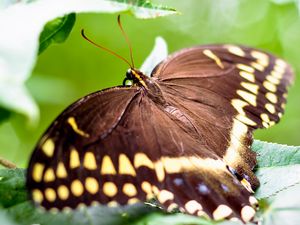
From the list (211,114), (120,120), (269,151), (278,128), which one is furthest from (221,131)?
(278,128)

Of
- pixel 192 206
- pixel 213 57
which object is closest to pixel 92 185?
pixel 192 206

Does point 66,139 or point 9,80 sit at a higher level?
point 9,80

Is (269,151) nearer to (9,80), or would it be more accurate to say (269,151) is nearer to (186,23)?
(9,80)

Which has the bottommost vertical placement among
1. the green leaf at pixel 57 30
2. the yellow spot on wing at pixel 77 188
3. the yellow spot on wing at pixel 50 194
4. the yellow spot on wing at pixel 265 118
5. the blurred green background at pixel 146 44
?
the blurred green background at pixel 146 44

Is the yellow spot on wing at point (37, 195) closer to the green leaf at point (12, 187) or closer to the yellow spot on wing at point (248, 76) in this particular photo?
the green leaf at point (12, 187)

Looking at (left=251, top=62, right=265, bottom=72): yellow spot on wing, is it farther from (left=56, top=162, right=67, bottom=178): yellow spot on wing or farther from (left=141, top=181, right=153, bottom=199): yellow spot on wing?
(left=56, top=162, right=67, bottom=178): yellow spot on wing

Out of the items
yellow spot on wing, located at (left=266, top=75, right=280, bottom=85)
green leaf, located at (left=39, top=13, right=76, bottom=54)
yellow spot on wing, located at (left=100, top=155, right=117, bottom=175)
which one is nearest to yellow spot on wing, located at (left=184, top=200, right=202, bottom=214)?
yellow spot on wing, located at (left=100, top=155, right=117, bottom=175)

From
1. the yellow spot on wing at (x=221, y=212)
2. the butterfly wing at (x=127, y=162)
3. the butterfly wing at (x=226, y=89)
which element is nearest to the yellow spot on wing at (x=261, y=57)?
the butterfly wing at (x=226, y=89)
